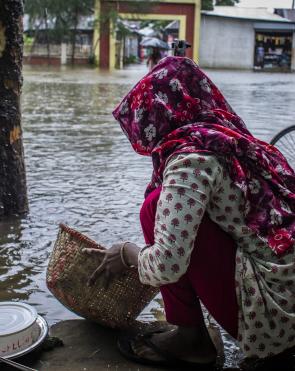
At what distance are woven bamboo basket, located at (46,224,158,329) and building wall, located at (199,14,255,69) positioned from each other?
3821 cm

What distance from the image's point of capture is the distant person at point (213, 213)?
189 centimetres

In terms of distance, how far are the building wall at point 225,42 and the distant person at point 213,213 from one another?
38.4 meters

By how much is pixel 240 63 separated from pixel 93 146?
34.9 m

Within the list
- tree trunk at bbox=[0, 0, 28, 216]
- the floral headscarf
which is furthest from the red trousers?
tree trunk at bbox=[0, 0, 28, 216]

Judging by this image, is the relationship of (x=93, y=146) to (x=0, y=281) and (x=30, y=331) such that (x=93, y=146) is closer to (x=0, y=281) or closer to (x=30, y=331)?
(x=0, y=281)

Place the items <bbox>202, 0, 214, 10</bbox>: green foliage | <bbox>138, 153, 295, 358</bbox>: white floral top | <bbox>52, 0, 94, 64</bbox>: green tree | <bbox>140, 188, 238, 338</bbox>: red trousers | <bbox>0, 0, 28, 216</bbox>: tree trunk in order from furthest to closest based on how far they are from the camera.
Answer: <bbox>202, 0, 214, 10</bbox>: green foliage < <bbox>52, 0, 94, 64</bbox>: green tree < <bbox>0, 0, 28, 216</bbox>: tree trunk < <bbox>140, 188, 238, 338</bbox>: red trousers < <bbox>138, 153, 295, 358</bbox>: white floral top

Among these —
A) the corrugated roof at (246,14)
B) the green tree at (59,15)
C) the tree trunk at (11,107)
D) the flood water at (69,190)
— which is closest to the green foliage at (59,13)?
the green tree at (59,15)

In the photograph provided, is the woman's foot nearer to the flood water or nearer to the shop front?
the flood water

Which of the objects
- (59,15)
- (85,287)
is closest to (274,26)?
(59,15)

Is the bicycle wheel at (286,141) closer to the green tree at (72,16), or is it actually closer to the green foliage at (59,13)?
the green foliage at (59,13)

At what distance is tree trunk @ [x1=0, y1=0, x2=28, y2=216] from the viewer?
3.89m

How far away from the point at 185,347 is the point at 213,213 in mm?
549

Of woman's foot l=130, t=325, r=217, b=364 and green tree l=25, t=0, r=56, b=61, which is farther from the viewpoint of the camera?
green tree l=25, t=0, r=56, b=61

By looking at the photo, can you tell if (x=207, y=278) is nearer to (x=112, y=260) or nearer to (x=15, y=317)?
(x=112, y=260)
